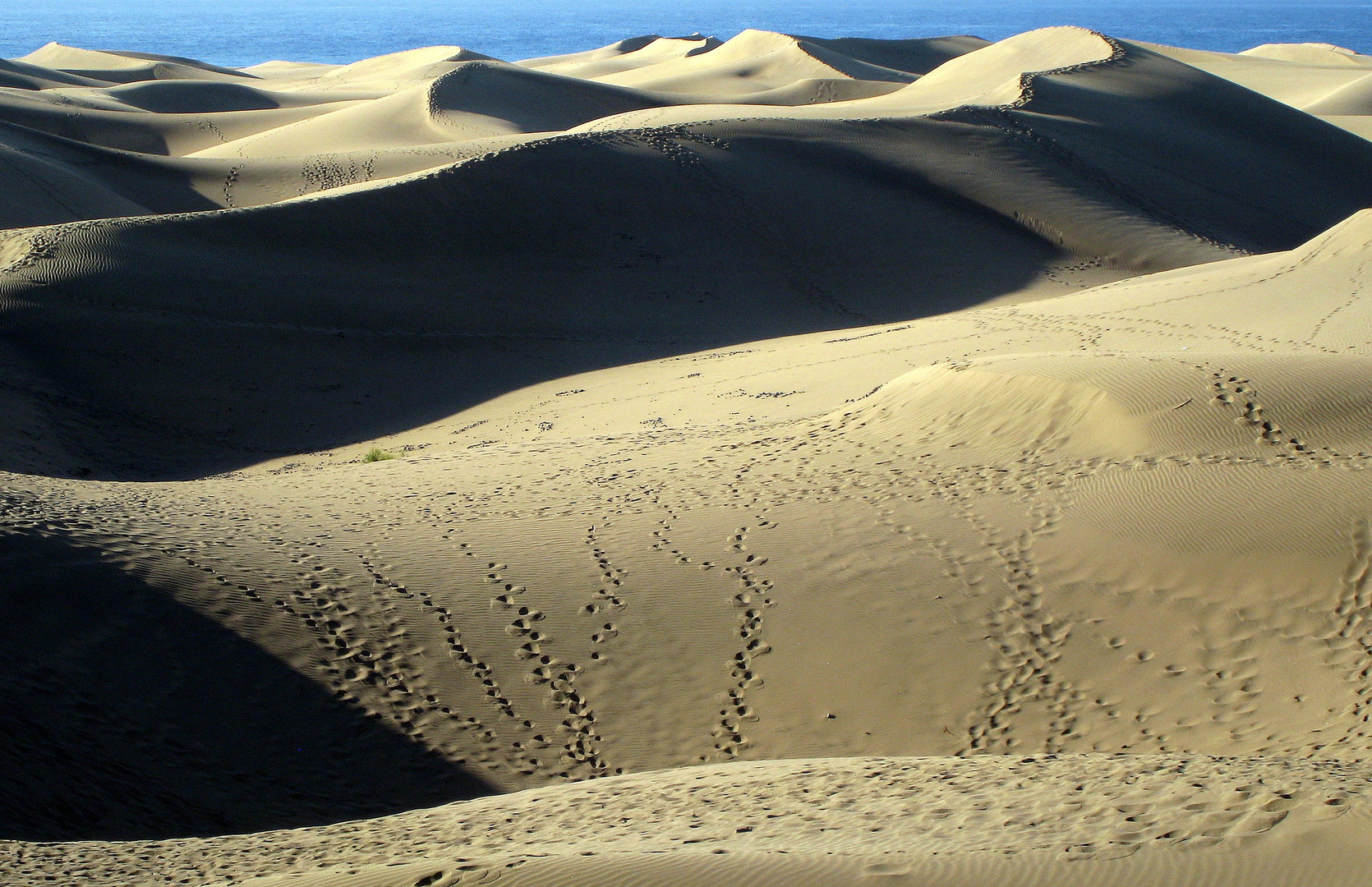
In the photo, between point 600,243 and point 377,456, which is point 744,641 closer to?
point 377,456

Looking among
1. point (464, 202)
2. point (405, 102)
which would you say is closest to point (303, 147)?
point (405, 102)

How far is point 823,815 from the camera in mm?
3834

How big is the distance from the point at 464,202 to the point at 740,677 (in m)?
11.8

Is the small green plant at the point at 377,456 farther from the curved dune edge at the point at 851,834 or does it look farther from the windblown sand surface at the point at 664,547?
the curved dune edge at the point at 851,834

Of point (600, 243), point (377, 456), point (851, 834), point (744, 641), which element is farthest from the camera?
point (600, 243)

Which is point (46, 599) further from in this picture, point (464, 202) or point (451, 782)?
point (464, 202)

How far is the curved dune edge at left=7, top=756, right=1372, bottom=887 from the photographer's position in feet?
9.94

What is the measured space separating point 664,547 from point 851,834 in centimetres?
333

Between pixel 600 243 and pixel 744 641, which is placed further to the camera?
pixel 600 243

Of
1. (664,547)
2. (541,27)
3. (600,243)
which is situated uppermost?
(541,27)

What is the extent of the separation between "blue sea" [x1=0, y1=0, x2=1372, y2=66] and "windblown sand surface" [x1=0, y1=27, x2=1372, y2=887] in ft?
246

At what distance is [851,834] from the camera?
3.51 m

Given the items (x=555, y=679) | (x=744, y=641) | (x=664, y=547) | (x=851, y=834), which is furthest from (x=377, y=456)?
(x=851, y=834)

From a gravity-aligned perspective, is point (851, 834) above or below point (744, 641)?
above
